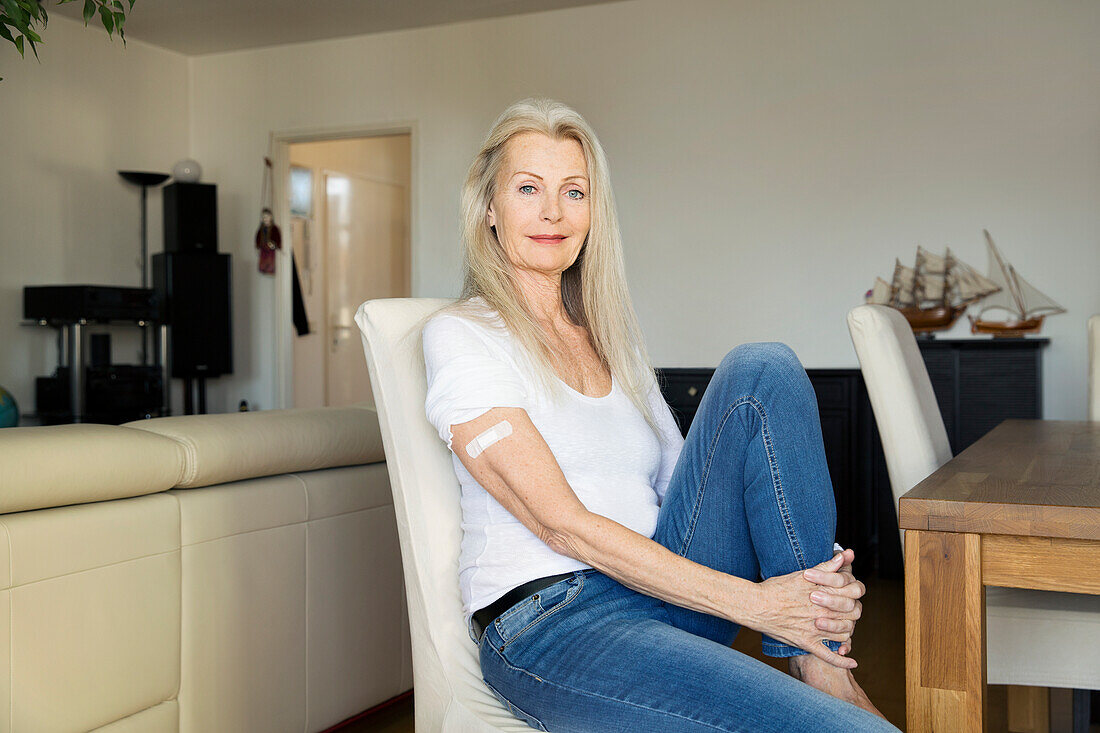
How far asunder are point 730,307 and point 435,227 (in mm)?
1823

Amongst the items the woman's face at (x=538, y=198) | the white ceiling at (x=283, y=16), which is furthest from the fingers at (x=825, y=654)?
the white ceiling at (x=283, y=16)

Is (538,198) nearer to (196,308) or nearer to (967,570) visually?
(967,570)

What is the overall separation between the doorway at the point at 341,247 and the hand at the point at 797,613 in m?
5.74

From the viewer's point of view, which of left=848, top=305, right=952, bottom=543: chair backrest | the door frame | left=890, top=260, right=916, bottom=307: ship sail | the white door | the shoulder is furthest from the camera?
the white door

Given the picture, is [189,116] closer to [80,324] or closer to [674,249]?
[80,324]

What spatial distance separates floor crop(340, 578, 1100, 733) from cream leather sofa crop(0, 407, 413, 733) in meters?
0.10

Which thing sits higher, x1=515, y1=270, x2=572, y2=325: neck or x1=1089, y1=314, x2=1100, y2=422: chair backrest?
x1=515, y1=270, x2=572, y2=325: neck

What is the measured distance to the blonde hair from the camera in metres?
1.40

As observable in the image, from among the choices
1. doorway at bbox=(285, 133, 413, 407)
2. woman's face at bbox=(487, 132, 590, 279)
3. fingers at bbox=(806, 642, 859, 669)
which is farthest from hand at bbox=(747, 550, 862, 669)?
doorway at bbox=(285, 133, 413, 407)

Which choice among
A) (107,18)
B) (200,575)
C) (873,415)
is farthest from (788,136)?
(200,575)

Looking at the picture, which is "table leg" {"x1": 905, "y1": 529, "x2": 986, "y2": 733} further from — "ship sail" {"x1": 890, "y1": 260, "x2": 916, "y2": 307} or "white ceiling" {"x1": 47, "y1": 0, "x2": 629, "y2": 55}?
"white ceiling" {"x1": 47, "y1": 0, "x2": 629, "y2": 55}

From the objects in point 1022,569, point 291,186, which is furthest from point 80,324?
point 1022,569

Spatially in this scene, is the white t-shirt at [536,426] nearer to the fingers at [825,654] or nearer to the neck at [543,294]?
the neck at [543,294]

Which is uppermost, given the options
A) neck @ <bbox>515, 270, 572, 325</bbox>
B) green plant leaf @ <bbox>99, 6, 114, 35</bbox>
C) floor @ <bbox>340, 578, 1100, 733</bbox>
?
green plant leaf @ <bbox>99, 6, 114, 35</bbox>
